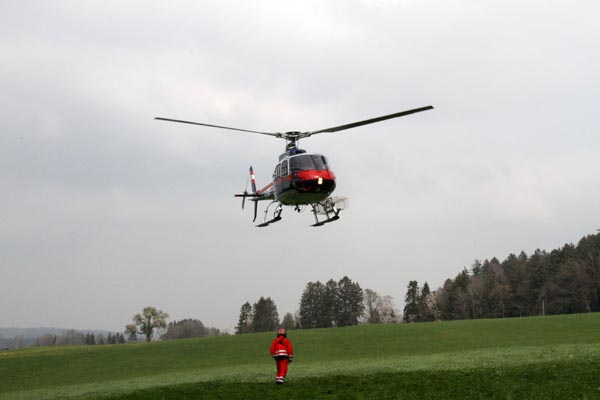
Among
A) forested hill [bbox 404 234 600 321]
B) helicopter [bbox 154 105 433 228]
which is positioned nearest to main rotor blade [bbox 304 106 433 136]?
helicopter [bbox 154 105 433 228]

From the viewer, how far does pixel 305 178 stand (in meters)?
23.8

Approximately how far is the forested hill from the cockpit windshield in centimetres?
8729

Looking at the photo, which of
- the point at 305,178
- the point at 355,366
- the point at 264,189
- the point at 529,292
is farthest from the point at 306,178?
the point at 529,292

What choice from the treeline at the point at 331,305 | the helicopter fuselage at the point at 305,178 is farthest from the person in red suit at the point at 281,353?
the treeline at the point at 331,305

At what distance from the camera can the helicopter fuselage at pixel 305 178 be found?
23844 mm

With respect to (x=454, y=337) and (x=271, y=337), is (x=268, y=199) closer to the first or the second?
(x=454, y=337)

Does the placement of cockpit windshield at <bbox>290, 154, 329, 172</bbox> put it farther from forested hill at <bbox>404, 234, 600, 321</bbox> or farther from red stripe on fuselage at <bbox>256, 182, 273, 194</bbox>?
forested hill at <bbox>404, 234, 600, 321</bbox>

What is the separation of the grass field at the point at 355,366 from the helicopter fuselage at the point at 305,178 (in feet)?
25.0

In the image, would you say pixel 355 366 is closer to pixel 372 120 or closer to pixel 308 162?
pixel 308 162

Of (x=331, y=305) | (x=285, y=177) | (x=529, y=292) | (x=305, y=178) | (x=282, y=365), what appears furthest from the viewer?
(x=331, y=305)

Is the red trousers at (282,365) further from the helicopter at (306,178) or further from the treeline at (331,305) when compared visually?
the treeline at (331,305)

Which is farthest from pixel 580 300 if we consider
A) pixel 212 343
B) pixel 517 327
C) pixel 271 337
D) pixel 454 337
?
pixel 212 343

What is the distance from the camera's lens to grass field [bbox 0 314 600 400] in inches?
679

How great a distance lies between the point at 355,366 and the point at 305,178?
1102 cm
